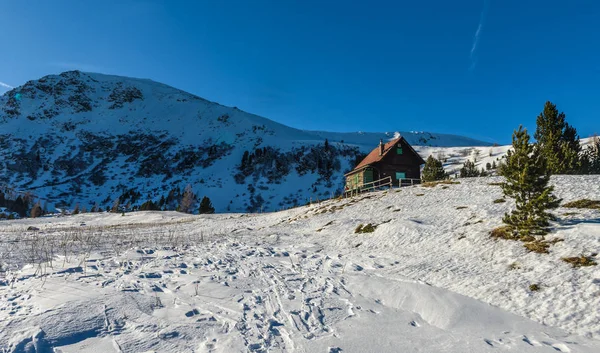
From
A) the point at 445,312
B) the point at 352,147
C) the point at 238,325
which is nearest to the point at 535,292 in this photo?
the point at 445,312

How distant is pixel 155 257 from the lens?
11.0m

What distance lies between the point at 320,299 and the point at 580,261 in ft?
21.9

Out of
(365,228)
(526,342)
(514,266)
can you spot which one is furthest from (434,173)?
(526,342)

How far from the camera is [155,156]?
436 feet

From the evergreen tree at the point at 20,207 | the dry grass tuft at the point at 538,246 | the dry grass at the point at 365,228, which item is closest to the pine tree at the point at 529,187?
the dry grass tuft at the point at 538,246

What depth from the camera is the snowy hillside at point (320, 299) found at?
4.86m

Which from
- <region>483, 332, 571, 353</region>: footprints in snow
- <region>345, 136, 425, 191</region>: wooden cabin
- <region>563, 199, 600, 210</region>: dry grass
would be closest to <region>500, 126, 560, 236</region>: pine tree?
<region>563, 199, 600, 210</region>: dry grass

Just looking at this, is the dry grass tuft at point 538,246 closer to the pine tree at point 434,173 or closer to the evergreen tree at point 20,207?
the pine tree at point 434,173

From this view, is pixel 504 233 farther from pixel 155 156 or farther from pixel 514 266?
pixel 155 156

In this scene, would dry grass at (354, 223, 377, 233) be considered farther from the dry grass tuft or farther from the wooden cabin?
the wooden cabin

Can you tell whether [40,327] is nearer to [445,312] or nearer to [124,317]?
[124,317]

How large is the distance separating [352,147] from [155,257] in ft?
390

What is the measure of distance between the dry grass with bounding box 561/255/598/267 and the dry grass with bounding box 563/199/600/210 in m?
6.05

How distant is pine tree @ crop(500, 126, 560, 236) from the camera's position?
938 cm
